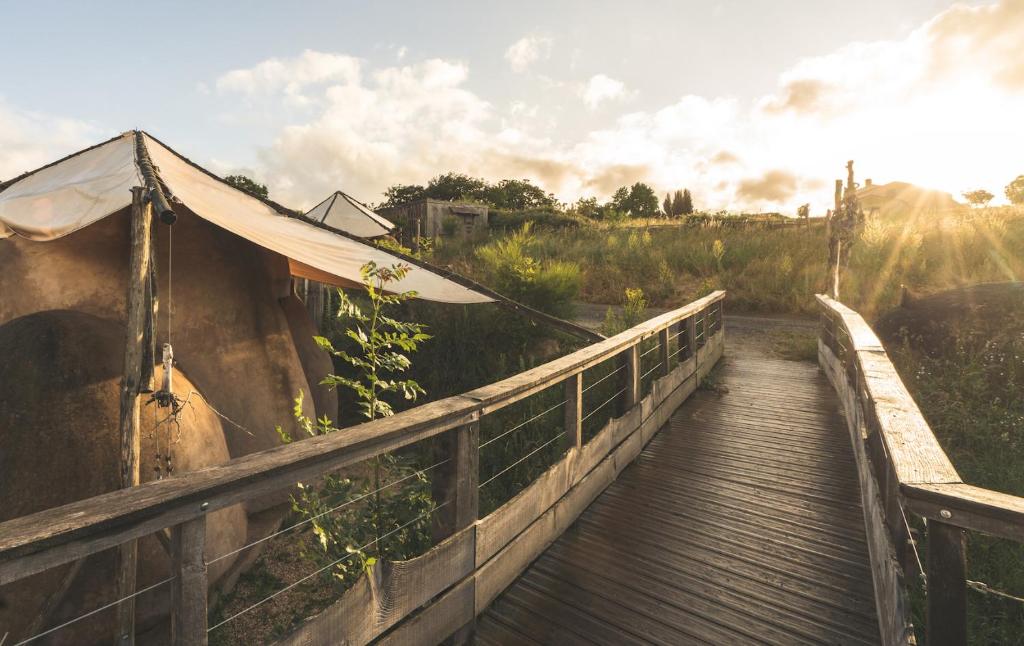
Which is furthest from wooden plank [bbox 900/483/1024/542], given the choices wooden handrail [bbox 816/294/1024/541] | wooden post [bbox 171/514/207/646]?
wooden post [bbox 171/514/207/646]

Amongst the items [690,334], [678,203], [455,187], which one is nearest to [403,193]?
[455,187]

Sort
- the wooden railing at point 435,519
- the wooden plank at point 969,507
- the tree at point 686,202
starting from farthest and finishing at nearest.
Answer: the tree at point 686,202 < the wooden plank at point 969,507 < the wooden railing at point 435,519

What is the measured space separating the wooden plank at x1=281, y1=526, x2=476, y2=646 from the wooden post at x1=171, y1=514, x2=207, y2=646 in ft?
1.06

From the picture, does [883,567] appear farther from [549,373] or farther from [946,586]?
[549,373]

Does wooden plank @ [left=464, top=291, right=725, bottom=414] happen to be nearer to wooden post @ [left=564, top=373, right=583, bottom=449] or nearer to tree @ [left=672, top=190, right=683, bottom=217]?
wooden post @ [left=564, top=373, right=583, bottom=449]

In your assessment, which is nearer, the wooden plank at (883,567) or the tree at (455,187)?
the wooden plank at (883,567)

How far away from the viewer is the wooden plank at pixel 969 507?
1362 mm

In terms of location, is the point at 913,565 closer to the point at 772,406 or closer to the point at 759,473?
the point at 759,473

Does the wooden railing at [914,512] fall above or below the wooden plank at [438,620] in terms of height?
above

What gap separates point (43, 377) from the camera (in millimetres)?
3195

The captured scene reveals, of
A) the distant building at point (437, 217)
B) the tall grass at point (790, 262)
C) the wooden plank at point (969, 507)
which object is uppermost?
the distant building at point (437, 217)

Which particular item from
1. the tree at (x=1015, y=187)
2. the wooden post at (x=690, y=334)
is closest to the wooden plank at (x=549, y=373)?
the wooden post at (x=690, y=334)

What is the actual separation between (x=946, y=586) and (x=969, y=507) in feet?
0.94

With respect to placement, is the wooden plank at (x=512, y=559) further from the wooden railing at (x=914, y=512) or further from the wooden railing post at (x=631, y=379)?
the wooden railing at (x=914, y=512)
